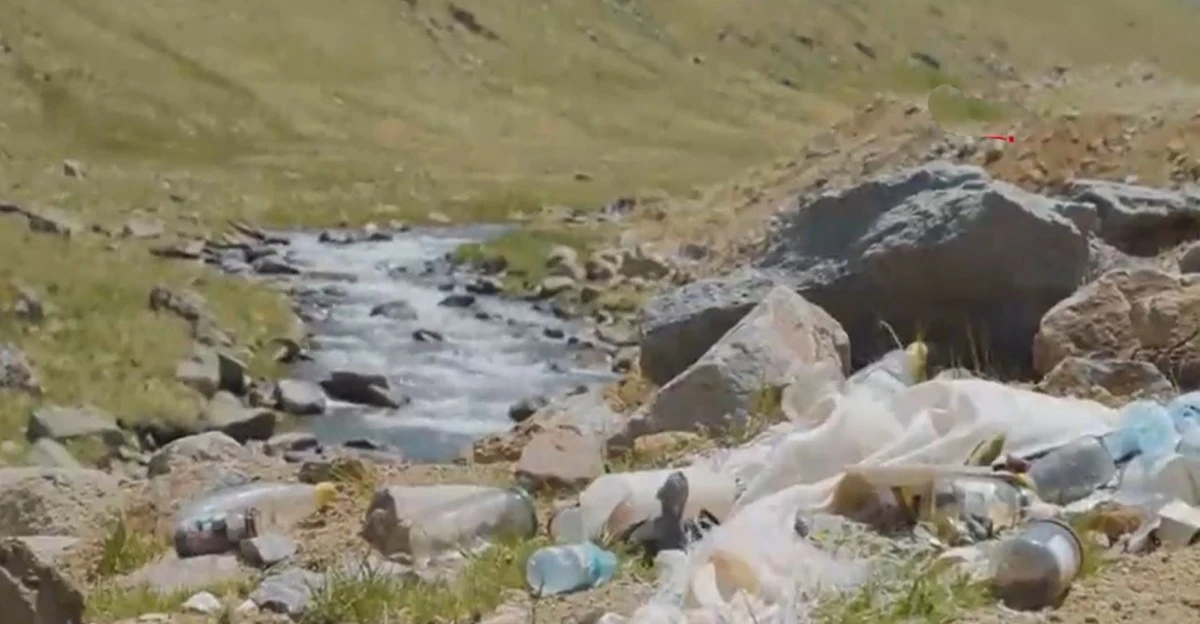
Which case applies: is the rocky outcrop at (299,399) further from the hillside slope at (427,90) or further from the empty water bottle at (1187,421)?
the hillside slope at (427,90)

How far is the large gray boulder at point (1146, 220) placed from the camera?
39.9 feet

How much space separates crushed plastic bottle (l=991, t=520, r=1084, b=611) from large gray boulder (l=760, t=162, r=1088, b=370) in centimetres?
430

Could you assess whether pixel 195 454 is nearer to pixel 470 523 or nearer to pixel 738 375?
pixel 738 375

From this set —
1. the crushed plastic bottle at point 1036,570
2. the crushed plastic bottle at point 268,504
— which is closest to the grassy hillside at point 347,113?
the crushed plastic bottle at point 268,504

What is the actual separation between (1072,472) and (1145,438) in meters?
0.28

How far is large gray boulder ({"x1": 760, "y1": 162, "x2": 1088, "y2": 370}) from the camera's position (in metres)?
10.0

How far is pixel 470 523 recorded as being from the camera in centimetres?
657

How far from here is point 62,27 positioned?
59875 millimetres

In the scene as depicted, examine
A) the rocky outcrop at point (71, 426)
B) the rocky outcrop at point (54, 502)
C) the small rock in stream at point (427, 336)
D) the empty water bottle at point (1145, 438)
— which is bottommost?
the small rock in stream at point (427, 336)

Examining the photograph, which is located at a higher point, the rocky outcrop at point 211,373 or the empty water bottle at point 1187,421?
the empty water bottle at point 1187,421

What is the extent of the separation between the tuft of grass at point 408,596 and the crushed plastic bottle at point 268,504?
1457 millimetres

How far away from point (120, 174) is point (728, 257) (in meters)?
20.4

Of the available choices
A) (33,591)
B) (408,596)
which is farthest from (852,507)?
(33,591)

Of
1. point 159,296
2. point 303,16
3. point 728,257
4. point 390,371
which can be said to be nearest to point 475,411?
point 390,371
